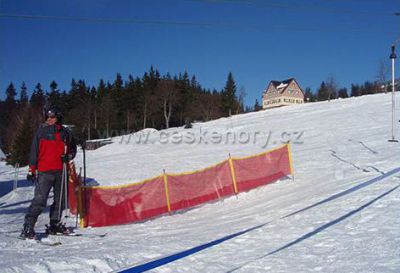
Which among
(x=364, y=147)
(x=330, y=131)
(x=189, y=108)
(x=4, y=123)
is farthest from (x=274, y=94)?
(x=364, y=147)

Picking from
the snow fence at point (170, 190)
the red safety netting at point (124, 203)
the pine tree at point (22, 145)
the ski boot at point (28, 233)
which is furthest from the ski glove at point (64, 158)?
the pine tree at point (22, 145)

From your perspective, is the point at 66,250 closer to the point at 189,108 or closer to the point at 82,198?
the point at 82,198

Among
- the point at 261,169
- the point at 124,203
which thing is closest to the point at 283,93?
the point at 261,169

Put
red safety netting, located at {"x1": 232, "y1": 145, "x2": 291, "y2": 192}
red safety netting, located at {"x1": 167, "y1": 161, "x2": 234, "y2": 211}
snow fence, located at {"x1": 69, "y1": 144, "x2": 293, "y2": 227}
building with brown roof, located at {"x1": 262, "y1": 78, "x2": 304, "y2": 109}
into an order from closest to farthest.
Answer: snow fence, located at {"x1": 69, "y1": 144, "x2": 293, "y2": 227} < red safety netting, located at {"x1": 167, "y1": 161, "x2": 234, "y2": 211} < red safety netting, located at {"x1": 232, "y1": 145, "x2": 291, "y2": 192} < building with brown roof, located at {"x1": 262, "y1": 78, "x2": 304, "y2": 109}

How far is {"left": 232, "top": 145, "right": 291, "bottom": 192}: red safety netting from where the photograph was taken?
40.5 ft

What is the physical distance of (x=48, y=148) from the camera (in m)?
6.58

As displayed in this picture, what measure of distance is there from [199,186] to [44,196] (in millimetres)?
5500

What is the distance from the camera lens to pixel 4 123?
275ft

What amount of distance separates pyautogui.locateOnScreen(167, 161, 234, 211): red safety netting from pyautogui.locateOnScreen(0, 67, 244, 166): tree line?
59.9m

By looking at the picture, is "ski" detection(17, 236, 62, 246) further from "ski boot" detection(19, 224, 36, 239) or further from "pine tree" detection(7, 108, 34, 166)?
"pine tree" detection(7, 108, 34, 166)

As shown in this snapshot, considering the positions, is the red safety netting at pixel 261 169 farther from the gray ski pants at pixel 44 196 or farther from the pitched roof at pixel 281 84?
the pitched roof at pixel 281 84

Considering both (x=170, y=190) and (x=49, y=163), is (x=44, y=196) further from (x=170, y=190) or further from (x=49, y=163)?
(x=170, y=190)

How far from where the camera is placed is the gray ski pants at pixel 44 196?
6278 millimetres

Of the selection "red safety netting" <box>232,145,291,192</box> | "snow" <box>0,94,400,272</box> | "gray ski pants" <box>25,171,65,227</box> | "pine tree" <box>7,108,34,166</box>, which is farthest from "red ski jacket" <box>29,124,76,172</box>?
"pine tree" <box>7,108,34,166</box>
